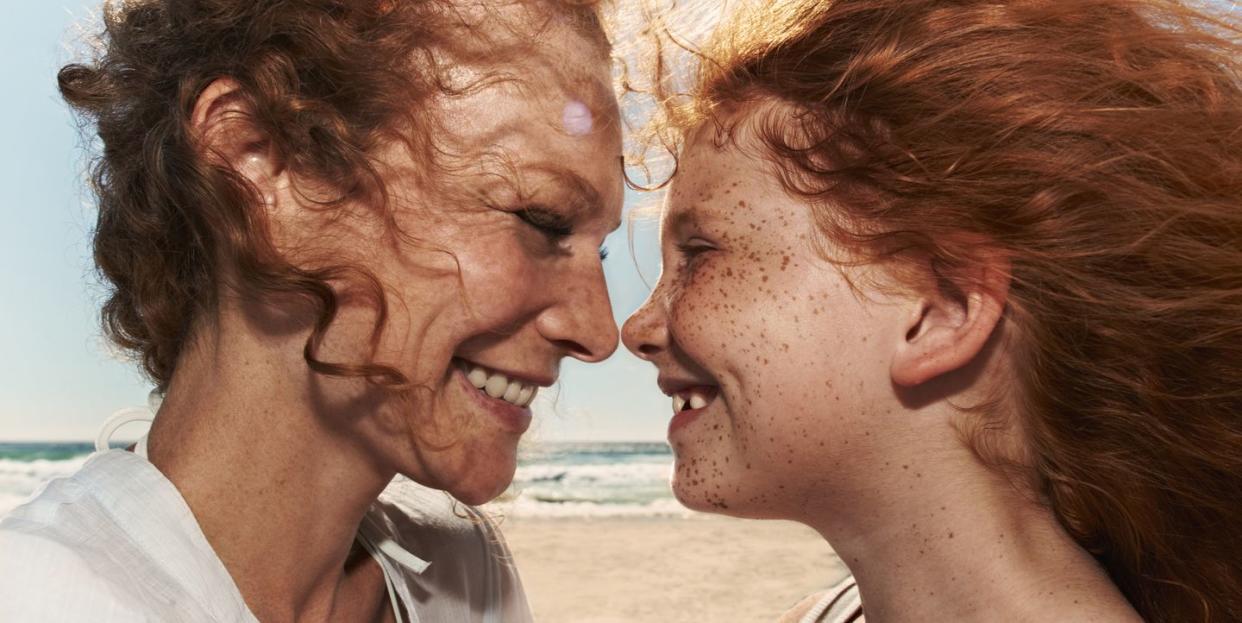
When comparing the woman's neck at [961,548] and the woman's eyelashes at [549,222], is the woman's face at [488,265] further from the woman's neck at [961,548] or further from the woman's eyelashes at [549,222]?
the woman's neck at [961,548]

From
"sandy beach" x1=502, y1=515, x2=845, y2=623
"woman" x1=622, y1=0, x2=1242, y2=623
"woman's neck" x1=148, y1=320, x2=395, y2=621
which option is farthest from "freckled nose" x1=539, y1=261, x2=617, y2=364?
"sandy beach" x1=502, y1=515, x2=845, y2=623

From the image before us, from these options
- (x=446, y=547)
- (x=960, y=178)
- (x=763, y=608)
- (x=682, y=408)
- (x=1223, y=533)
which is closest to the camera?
(x=960, y=178)

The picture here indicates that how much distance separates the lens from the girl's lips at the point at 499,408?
2.32 m

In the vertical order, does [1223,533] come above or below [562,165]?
below

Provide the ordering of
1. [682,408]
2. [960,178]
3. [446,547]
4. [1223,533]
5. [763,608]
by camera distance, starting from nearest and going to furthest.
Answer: [960,178] < [1223,533] < [682,408] < [446,547] < [763,608]

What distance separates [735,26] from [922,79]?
561 millimetres

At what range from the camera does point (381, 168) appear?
219 cm

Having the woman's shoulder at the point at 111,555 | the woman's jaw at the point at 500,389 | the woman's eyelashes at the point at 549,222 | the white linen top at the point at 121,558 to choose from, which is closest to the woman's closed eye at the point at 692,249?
the woman's eyelashes at the point at 549,222

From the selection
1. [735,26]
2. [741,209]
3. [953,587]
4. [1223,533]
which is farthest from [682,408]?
[1223,533]

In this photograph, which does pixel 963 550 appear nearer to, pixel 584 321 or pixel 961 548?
pixel 961 548

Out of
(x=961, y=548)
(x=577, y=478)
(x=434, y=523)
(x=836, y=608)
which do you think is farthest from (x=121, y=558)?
(x=577, y=478)

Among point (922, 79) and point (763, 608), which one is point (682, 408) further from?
point (763, 608)

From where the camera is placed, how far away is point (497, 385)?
237 cm

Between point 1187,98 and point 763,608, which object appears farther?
point 763,608
